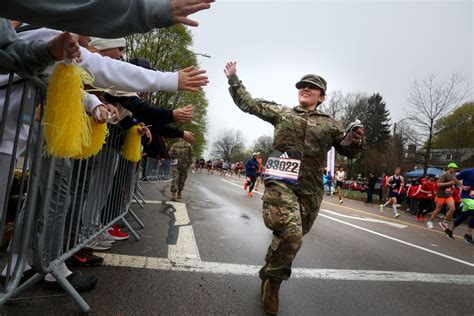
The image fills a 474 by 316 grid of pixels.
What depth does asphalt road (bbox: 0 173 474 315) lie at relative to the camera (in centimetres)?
260

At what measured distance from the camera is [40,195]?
2.44 meters

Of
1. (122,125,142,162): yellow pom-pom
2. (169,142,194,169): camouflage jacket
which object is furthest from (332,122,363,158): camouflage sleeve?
(169,142,194,169): camouflage jacket

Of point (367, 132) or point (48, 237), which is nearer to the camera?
point (48, 237)

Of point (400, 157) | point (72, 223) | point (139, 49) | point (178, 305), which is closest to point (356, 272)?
point (178, 305)

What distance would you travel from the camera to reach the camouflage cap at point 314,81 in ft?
11.6

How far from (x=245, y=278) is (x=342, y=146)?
162 cm

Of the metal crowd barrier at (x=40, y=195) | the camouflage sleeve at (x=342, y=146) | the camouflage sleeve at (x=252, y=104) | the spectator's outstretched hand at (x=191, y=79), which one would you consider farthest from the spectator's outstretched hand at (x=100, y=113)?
the camouflage sleeve at (x=342, y=146)

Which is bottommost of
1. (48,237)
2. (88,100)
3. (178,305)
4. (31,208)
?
(178,305)

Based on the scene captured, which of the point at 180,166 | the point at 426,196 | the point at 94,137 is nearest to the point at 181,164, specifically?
the point at 180,166

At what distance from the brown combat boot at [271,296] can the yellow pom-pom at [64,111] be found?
1761 millimetres

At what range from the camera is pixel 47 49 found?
5.30 ft

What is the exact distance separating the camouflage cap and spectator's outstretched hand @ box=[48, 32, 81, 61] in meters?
2.41

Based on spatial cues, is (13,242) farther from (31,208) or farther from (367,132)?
(367,132)

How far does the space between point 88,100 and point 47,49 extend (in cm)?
77
